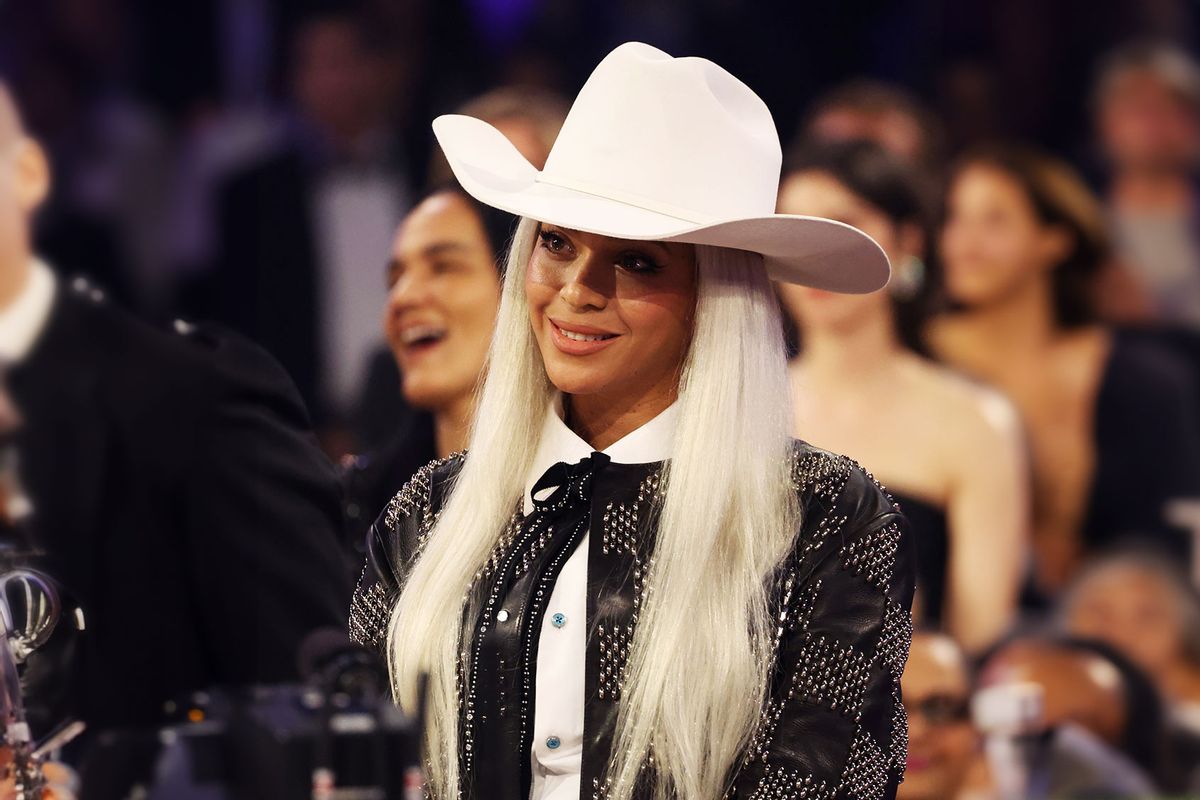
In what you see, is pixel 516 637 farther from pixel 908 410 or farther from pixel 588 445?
pixel 908 410

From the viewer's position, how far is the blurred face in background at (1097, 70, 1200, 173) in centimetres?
636

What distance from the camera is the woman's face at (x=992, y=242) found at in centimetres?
593

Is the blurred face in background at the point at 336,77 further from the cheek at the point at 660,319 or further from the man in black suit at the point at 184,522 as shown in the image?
the cheek at the point at 660,319

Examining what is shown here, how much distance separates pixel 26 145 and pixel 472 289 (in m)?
1.38

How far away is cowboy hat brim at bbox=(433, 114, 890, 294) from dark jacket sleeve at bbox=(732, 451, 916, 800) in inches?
10.2

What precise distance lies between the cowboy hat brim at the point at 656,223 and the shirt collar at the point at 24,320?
1.37 m

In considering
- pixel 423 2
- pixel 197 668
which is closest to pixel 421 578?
pixel 197 668

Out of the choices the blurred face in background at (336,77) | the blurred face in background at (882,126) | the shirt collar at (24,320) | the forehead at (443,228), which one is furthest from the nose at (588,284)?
the blurred face in background at (336,77)

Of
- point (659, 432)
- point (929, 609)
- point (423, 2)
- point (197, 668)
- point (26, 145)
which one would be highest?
point (423, 2)

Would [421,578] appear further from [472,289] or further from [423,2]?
[423,2]

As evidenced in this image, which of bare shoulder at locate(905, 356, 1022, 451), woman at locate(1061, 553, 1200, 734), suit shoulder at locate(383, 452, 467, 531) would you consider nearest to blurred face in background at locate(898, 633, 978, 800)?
bare shoulder at locate(905, 356, 1022, 451)

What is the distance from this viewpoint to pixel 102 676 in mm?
2945

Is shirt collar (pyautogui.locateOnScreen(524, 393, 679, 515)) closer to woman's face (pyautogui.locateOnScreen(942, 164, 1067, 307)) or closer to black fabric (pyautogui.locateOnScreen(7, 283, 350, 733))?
black fabric (pyautogui.locateOnScreen(7, 283, 350, 733))

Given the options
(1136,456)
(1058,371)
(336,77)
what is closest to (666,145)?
(336,77)
